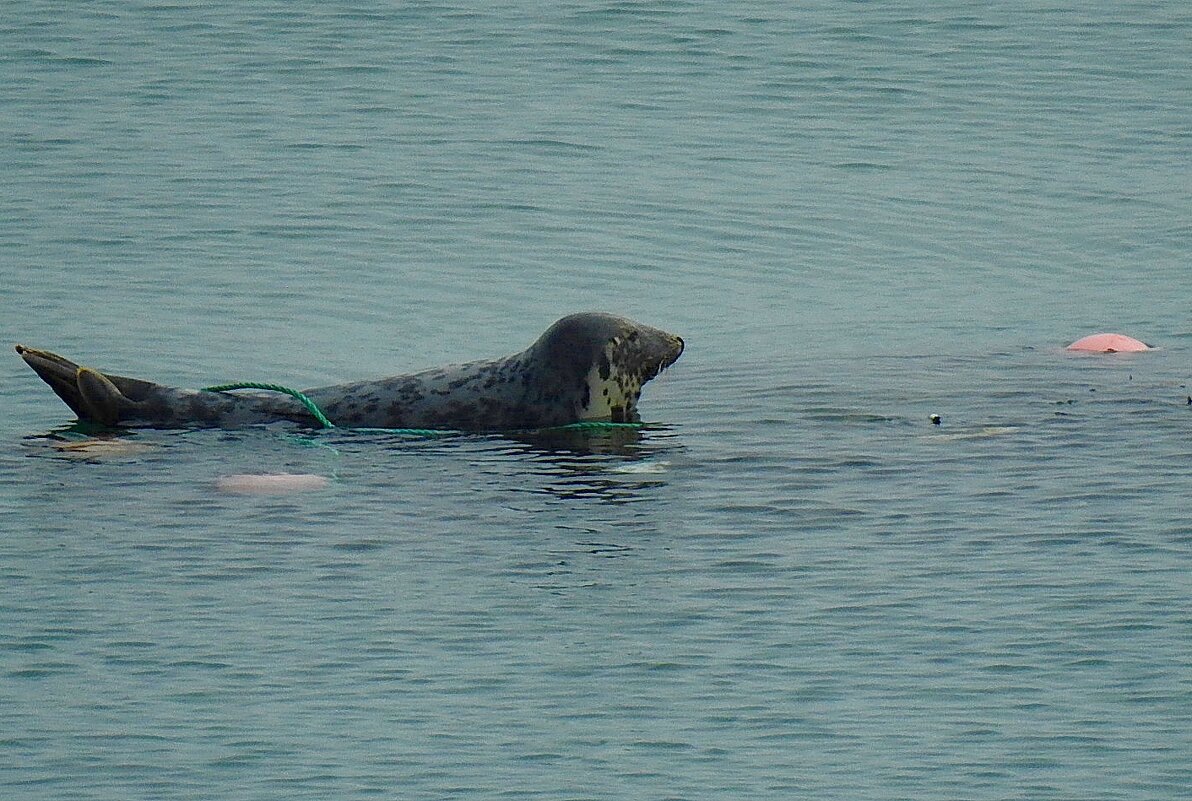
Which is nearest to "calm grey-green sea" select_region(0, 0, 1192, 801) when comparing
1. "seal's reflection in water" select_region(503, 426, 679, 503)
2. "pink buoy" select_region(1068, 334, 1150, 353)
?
"seal's reflection in water" select_region(503, 426, 679, 503)

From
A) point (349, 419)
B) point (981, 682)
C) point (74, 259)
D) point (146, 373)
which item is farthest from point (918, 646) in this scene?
point (74, 259)

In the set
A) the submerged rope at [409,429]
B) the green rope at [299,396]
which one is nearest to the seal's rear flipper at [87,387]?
the green rope at [299,396]

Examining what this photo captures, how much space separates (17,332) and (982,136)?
56.6 feet

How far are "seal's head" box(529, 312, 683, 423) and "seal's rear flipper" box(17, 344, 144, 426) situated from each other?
2.95 m

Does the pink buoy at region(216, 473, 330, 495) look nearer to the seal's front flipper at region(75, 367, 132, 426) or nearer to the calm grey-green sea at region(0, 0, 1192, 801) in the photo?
the calm grey-green sea at region(0, 0, 1192, 801)

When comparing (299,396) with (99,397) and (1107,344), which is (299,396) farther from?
(1107,344)

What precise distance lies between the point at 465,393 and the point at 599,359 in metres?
1.00

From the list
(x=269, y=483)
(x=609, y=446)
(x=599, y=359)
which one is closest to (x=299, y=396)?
(x=269, y=483)

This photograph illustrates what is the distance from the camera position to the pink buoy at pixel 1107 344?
20.4m

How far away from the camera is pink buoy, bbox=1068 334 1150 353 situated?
66.8ft

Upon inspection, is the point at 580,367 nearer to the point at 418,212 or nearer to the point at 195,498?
the point at 195,498

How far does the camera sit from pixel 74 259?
84.8 ft

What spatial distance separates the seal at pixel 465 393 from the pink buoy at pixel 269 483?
5.92ft

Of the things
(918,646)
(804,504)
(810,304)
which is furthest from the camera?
(810,304)
